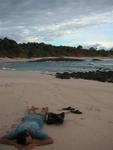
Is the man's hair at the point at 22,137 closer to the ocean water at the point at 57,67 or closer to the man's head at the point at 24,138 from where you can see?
the man's head at the point at 24,138

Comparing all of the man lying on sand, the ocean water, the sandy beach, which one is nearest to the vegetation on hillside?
the ocean water

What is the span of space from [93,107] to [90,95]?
7.65 feet

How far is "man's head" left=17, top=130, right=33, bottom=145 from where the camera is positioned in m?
5.96

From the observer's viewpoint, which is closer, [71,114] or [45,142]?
[45,142]

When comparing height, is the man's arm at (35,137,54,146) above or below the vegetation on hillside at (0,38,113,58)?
below

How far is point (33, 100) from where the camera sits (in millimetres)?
10188

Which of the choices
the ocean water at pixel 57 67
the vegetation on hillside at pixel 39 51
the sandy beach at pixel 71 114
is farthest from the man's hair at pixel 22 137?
the vegetation on hillside at pixel 39 51

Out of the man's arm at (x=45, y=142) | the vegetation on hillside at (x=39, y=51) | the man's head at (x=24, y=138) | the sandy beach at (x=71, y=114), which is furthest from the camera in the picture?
the vegetation on hillside at (x=39, y=51)

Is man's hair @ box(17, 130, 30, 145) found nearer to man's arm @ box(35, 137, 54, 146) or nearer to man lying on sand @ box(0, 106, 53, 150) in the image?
man lying on sand @ box(0, 106, 53, 150)

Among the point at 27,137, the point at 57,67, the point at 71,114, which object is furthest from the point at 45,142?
the point at 57,67

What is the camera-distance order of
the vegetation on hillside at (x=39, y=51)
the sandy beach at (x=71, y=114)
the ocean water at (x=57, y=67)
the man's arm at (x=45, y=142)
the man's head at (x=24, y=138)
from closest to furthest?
the man's head at (x=24, y=138)
the man's arm at (x=45, y=142)
the sandy beach at (x=71, y=114)
the ocean water at (x=57, y=67)
the vegetation on hillside at (x=39, y=51)

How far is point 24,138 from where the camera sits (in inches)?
235

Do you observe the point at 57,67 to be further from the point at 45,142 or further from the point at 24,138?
the point at 24,138

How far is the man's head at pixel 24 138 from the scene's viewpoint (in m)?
5.96
